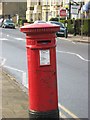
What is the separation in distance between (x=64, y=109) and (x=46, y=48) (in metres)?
1.92

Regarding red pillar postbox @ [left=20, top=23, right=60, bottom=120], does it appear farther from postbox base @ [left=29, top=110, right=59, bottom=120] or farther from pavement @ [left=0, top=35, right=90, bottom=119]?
pavement @ [left=0, top=35, right=90, bottom=119]

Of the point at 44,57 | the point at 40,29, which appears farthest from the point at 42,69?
the point at 40,29

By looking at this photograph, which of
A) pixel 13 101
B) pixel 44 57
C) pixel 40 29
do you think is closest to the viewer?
pixel 40 29

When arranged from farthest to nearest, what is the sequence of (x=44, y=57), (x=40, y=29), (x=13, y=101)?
(x=13, y=101)
(x=44, y=57)
(x=40, y=29)

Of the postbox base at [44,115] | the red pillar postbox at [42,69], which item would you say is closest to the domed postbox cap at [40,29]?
the red pillar postbox at [42,69]

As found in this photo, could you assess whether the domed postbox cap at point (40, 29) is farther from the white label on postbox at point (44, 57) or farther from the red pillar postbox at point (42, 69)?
the white label on postbox at point (44, 57)

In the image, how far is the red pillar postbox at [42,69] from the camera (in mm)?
6123

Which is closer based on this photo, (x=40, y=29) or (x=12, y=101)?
(x=40, y=29)

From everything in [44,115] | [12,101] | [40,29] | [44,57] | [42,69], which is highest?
[40,29]

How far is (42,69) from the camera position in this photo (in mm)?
6160

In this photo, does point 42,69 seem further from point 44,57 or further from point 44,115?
point 44,115

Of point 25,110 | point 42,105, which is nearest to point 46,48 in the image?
point 42,105

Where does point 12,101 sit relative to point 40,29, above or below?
below

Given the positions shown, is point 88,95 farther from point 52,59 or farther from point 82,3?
point 82,3
